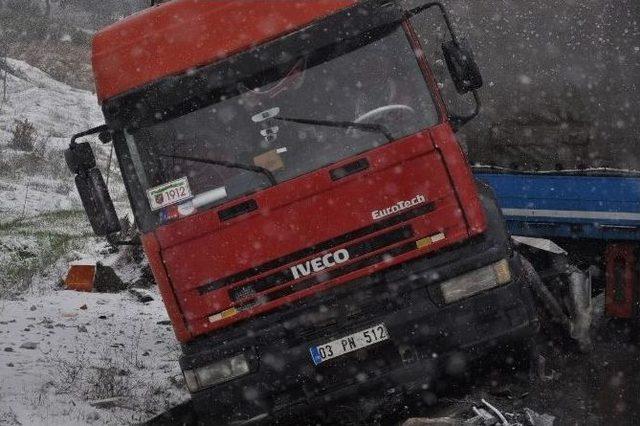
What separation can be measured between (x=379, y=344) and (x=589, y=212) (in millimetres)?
3328

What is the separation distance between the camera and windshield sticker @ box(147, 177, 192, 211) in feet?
15.2

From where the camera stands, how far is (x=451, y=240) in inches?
175

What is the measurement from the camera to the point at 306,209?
14.6ft

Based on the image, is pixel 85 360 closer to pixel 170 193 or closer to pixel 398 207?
pixel 170 193

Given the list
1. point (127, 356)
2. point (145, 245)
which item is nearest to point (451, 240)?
point (145, 245)

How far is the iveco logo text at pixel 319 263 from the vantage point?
14.6 feet

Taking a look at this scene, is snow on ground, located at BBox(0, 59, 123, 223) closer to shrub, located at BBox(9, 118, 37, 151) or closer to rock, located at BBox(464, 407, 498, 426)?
shrub, located at BBox(9, 118, 37, 151)

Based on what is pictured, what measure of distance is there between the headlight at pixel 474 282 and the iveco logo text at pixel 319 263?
0.67m

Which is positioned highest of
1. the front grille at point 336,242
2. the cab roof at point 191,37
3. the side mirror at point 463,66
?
the cab roof at point 191,37

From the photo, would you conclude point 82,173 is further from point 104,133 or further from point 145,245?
point 145,245

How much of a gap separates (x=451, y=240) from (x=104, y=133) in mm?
2524

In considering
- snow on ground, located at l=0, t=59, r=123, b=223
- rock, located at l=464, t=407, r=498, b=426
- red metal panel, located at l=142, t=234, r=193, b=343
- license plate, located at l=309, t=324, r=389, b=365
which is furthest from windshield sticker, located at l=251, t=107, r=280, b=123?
snow on ground, located at l=0, t=59, r=123, b=223

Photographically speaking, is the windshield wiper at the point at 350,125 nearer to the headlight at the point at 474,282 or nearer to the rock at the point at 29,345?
the headlight at the point at 474,282

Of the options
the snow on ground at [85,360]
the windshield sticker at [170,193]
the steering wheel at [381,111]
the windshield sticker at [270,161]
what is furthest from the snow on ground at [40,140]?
the steering wheel at [381,111]
